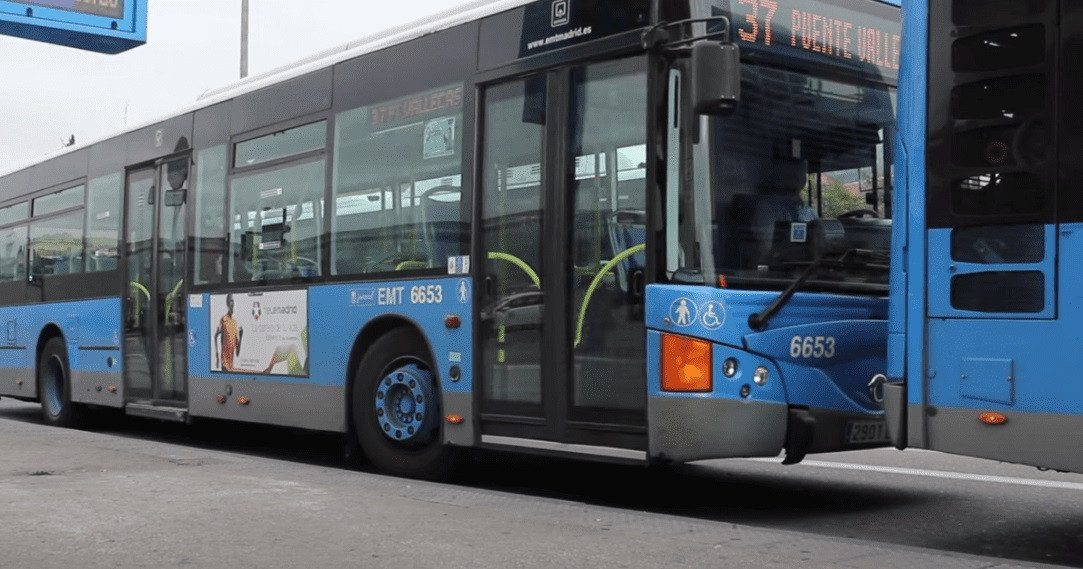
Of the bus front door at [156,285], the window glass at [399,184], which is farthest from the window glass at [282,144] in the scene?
the bus front door at [156,285]

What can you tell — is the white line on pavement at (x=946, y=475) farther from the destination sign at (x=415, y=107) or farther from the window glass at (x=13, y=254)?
the window glass at (x=13, y=254)

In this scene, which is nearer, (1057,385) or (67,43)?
(1057,385)

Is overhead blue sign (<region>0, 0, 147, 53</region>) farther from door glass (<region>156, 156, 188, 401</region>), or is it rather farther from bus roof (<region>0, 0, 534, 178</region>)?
door glass (<region>156, 156, 188, 401</region>)

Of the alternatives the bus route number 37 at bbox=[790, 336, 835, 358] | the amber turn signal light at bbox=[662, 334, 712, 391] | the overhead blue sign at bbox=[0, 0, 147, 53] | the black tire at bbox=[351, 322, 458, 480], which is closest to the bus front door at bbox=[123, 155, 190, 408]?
the black tire at bbox=[351, 322, 458, 480]

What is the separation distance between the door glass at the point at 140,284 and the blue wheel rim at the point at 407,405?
440cm

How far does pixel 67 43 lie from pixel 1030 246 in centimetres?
1651

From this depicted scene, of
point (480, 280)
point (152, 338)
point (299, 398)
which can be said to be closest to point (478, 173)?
point (480, 280)

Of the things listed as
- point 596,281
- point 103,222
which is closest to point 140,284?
point 103,222

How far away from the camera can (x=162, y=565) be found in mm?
5957

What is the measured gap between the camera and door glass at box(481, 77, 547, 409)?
28.4ft

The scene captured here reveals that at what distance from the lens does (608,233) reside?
815cm

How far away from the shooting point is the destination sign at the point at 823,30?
791 centimetres

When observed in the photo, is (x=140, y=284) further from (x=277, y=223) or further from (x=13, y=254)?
(x=13, y=254)

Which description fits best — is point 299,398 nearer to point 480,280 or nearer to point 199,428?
point 480,280
